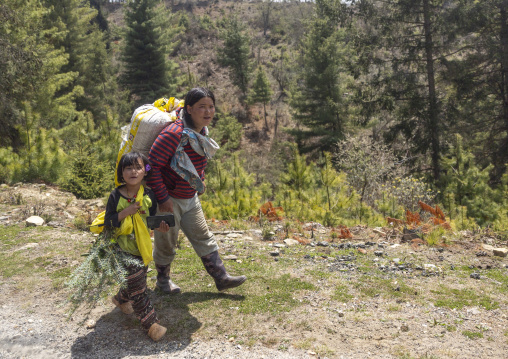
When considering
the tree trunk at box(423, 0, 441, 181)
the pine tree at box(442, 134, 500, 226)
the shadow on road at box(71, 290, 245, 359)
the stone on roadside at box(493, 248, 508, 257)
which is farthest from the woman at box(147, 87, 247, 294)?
the tree trunk at box(423, 0, 441, 181)

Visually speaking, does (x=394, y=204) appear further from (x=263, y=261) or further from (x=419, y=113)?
(x=419, y=113)

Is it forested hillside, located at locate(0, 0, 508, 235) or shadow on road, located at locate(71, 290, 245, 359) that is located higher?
forested hillside, located at locate(0, 0, 508, 235)

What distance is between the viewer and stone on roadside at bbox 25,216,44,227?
520 cm

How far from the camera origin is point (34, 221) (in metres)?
5.23

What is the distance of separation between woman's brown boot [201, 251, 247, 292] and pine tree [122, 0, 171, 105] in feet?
70.7

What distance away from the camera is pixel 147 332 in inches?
107

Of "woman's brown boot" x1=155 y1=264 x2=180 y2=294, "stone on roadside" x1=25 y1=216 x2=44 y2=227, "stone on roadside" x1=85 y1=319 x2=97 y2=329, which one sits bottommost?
"stone on roadside" x1=85 y1=319 x2=97 y2=329

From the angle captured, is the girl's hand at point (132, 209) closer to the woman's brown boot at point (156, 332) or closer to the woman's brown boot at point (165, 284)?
the woman's brown boot at point (156, 332)

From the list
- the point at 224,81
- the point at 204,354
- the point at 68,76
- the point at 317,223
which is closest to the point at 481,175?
the point at 317,223

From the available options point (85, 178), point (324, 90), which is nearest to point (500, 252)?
point (85, 178)

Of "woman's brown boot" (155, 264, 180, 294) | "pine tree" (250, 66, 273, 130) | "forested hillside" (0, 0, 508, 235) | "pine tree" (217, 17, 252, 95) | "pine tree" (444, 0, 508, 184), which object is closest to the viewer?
"woman's brown boot" (155, 264, 180, 294)

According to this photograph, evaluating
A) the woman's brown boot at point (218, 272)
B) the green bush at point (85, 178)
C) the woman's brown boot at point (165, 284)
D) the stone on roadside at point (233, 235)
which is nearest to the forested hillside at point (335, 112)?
the green bush at point (85, 178)

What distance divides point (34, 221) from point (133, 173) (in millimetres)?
3722

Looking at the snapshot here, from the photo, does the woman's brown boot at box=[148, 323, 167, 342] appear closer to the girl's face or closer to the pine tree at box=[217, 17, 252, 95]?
the girl's face
